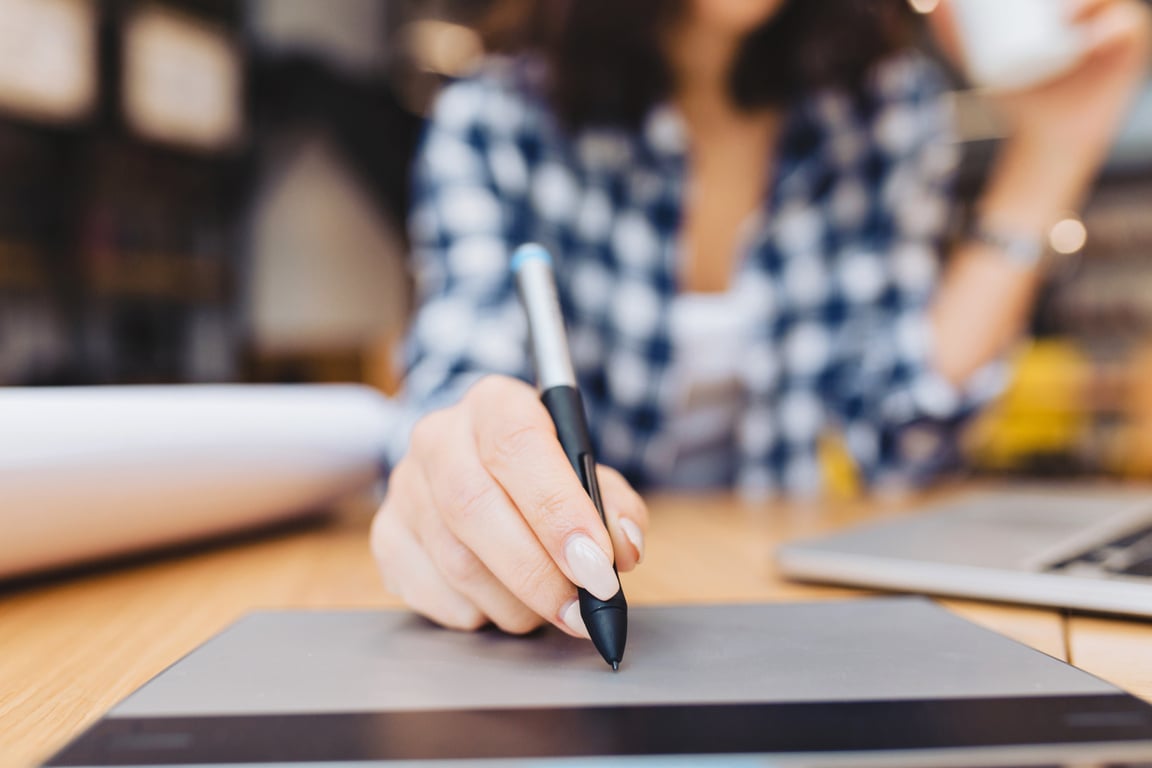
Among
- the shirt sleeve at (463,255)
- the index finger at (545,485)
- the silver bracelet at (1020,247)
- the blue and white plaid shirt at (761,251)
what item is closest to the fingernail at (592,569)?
the index finger at (545,485)

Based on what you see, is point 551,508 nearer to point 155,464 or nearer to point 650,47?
point 155,464

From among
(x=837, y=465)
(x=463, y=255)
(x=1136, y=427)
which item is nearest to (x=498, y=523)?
(x=463, y=255)

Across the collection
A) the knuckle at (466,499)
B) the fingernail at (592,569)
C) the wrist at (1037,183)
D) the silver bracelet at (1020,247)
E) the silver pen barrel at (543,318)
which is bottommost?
the fingernail at (592,569)

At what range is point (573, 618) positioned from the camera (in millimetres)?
252

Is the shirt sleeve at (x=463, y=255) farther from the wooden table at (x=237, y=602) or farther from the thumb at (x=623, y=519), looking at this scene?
the thumb at (x=623, y=519)

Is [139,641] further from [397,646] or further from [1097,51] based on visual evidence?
[1097,51]

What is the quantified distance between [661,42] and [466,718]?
78cm

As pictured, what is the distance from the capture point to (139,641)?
306 millimetres

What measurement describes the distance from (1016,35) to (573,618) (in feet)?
1.69

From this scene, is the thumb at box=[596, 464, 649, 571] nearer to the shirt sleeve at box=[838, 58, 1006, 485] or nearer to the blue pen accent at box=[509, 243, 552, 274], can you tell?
the blue pen accent at box=[509, 243, 552, 274]

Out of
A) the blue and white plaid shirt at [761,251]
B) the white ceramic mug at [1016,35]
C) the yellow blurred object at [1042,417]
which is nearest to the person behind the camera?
the white ceramic mug at [1016,35]

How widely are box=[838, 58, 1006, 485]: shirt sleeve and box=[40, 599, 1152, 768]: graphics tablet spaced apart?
0.57 meters

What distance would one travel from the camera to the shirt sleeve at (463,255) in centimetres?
59

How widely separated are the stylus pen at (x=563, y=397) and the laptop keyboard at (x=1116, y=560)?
0.67 ft
